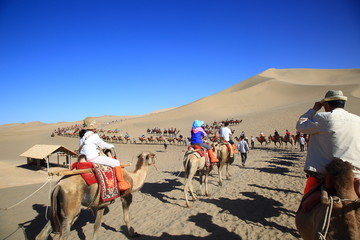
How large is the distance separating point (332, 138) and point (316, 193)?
27.4 inches

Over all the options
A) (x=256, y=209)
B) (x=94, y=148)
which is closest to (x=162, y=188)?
(x=256, y=209)

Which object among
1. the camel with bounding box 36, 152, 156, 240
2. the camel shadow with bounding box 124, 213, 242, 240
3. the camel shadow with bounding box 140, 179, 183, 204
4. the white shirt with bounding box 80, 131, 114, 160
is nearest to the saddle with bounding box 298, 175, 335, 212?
the camel shadow with bounding box 124, 213, 242, 240

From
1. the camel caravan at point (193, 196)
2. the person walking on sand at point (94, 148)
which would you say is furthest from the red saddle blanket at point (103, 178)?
the person walking on sand at point (94, 148)

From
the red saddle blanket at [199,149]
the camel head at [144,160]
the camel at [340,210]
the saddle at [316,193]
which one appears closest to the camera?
the camel at [340,210]

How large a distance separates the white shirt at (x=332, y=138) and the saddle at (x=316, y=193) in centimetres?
21

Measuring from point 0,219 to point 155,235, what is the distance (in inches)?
248

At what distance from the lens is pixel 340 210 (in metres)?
2.16

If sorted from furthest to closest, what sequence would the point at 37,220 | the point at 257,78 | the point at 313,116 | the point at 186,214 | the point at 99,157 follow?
the point at 257,78 < the point at 37,220 < the point at 186,214 < the point at 99,157 < the point at 313,116

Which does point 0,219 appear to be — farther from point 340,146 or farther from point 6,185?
point 340,146

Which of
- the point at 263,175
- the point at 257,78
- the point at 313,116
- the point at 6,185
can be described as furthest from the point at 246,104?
the point at 313,116

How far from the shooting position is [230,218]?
248 inches

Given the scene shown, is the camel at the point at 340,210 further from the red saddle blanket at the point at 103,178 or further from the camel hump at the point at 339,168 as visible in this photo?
the red saddle blanket at the point at 103,178

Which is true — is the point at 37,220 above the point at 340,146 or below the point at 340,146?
below

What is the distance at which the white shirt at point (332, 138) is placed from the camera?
8.24 feet
